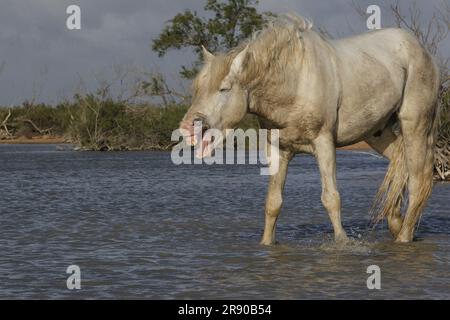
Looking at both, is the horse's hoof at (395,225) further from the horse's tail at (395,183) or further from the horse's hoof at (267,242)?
the horse's hoof at (267,242)

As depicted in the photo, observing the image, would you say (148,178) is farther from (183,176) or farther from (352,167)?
(352,167)

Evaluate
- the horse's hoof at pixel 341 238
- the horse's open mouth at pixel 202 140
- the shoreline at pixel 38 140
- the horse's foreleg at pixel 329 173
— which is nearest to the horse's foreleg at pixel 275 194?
the horse's foreleg at pixel 329 173

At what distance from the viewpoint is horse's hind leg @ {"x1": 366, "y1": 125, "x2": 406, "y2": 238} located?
9.00 meters

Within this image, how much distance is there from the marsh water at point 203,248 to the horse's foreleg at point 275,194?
8.4 inches

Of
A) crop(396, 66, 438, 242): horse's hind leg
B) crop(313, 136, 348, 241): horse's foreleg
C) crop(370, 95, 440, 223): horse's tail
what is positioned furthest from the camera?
crop(370, 95, 440, 223): horse's tail

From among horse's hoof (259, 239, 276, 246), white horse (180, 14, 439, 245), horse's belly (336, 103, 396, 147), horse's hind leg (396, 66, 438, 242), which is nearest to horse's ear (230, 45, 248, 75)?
white horse (180, 14, 439, 245)

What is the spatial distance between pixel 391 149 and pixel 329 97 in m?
1.66

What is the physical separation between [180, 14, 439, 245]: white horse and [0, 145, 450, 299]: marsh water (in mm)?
630

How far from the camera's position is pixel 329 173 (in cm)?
765

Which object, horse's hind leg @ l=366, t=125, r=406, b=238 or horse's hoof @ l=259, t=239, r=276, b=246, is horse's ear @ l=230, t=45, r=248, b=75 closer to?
horse's hoof @ l=259, t=239, r=276, b=246

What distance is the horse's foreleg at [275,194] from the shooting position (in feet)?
26.2

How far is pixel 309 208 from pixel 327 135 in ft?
16.3

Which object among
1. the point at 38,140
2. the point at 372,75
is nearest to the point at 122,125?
the point at 38,140
